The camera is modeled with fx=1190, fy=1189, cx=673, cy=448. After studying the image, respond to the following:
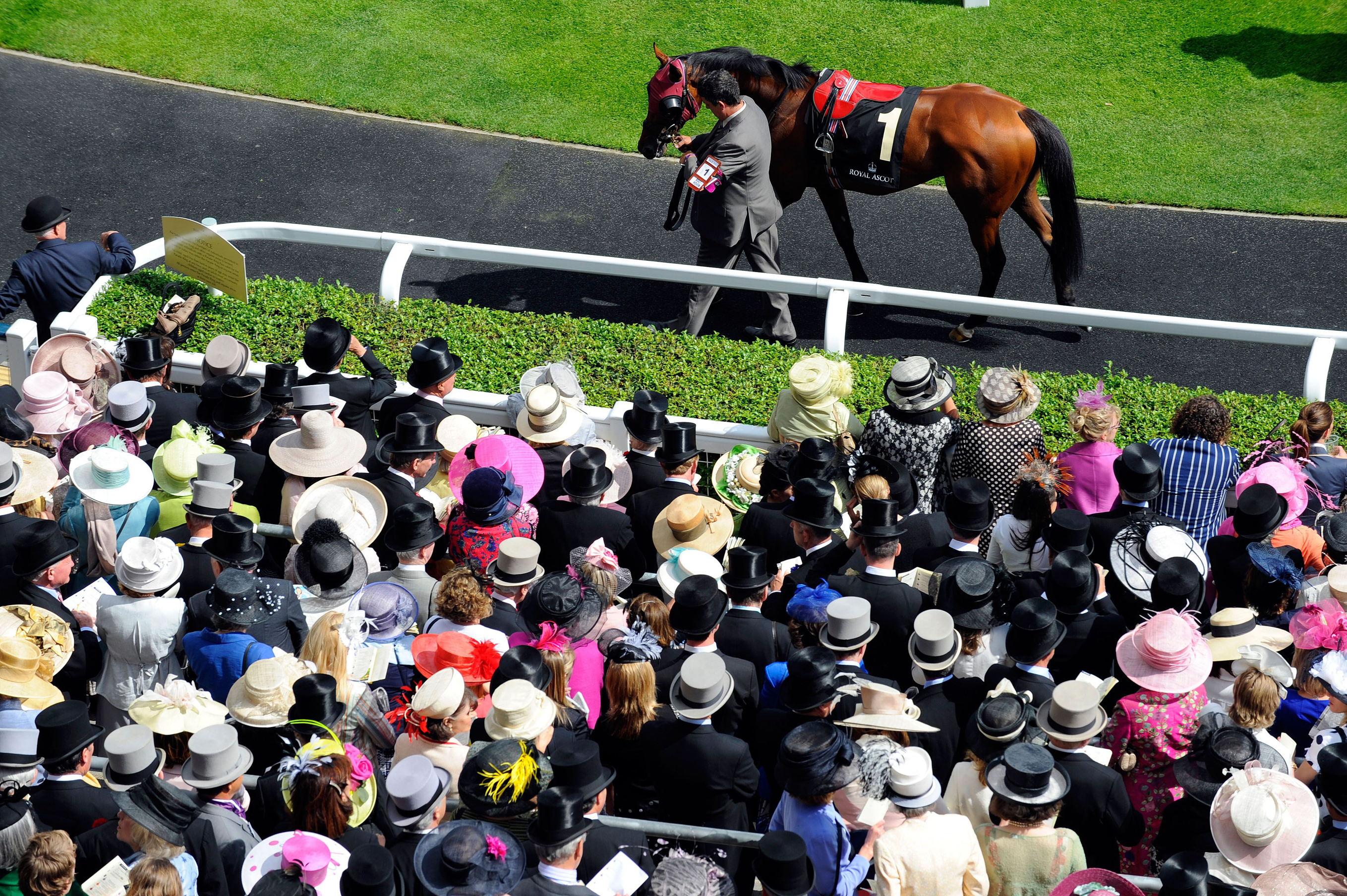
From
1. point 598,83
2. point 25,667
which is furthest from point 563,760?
point 598,83

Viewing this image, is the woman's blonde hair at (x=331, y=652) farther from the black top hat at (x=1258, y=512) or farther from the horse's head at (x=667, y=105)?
the horse's head at (x=667, y=105)

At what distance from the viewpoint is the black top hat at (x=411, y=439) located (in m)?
6.11

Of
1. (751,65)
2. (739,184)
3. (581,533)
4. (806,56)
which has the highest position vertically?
(751,65)

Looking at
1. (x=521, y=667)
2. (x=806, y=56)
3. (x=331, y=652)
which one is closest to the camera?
(x=521, y=667)

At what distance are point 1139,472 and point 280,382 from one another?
4.63 m

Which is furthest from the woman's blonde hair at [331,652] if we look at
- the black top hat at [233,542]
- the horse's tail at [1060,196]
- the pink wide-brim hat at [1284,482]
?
the horse's tail at [1060,196]

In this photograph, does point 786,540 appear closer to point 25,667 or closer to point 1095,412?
point 1095,412

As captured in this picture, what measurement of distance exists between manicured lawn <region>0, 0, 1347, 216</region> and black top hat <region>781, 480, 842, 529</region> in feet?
22.4

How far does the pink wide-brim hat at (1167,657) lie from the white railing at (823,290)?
11.2 feet

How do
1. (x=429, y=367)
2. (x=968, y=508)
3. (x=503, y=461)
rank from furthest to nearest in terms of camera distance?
(x=429, y=367) < (x=503, y=461) < (x=968, y=508)

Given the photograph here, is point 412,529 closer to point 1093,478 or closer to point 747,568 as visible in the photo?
point 747,568

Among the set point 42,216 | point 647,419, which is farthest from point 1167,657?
point 42,216

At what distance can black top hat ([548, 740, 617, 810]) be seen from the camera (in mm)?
4086

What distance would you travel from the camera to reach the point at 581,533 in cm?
Result: 595
